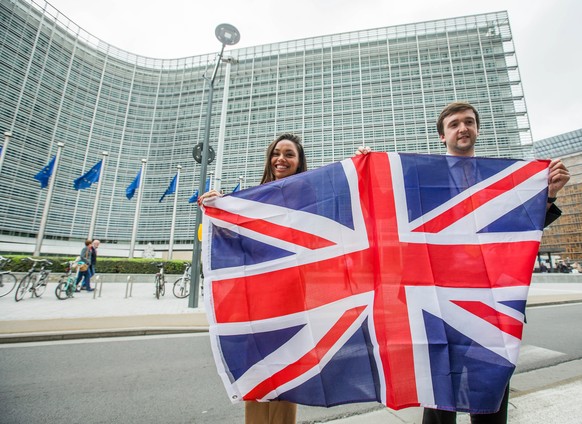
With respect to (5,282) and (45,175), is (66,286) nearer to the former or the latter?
(5,282)

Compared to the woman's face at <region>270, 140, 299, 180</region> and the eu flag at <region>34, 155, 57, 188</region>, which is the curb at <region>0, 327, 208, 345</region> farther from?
the eu flag at <region>34, 155, 57, 188</region>

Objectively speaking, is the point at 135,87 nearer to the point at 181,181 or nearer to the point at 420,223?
the point at 181,181

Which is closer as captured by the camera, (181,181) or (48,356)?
(48,356)

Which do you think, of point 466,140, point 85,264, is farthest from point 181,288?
point 466,140

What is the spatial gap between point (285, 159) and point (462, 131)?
3.87 feet

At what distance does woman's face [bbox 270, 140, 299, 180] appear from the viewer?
6.80 feet

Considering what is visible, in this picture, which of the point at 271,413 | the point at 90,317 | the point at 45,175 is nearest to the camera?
the point at 271,413

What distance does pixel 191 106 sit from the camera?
49469 millimetres

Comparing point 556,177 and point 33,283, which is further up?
point 556,177

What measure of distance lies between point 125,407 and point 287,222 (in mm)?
2654

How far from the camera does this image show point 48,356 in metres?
4.20

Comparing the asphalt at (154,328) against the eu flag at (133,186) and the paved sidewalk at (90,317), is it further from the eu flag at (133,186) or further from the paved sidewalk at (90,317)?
the eu flag at (133,186)

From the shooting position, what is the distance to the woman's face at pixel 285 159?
207 centimetres

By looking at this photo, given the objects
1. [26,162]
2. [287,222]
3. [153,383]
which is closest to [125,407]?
[153,383]
